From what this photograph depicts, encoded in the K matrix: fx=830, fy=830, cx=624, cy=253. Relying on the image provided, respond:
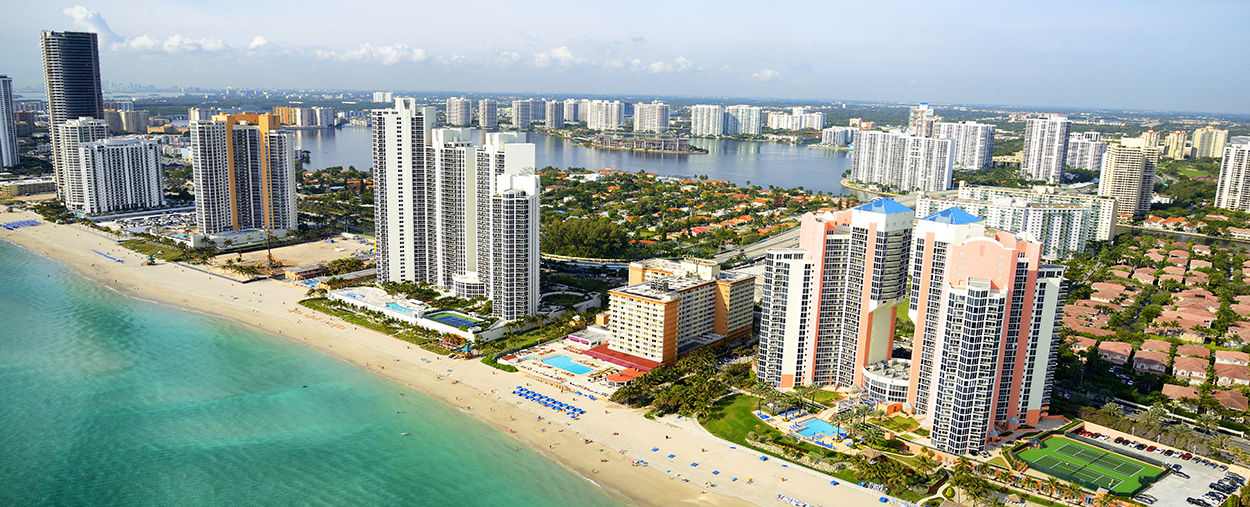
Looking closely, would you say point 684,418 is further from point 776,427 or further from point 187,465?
point 187,465

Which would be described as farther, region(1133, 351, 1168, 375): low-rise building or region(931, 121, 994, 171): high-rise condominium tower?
region(931, 121, 994, 171): high-rise condominium tower

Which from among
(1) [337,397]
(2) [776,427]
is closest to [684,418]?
(2) [776,427]

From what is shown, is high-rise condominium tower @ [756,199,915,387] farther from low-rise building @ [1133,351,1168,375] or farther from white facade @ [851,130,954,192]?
white facade @ [851,130,954,192]

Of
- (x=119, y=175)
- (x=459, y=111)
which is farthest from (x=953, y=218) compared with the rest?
(x=459, y=111)

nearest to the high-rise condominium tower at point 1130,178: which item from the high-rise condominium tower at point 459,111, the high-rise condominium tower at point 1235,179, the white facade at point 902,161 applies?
the high-rise condominium tower at point 1235,179

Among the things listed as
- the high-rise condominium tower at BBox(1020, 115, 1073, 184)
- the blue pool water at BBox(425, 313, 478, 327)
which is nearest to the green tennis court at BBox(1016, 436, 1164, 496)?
the blue pool water at BBox(425, 313, 478, 327)

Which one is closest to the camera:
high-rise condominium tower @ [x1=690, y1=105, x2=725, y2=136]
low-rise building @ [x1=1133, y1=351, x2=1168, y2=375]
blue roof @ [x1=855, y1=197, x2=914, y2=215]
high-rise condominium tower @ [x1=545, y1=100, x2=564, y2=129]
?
blue roof @ [x1=855, y1=197, x2=914, y2=215]
